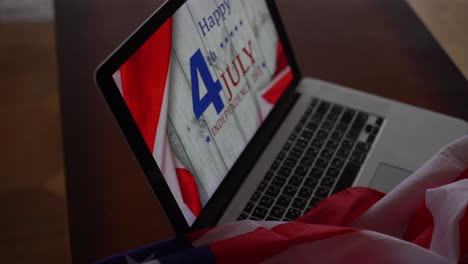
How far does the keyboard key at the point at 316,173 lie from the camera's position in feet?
2.56

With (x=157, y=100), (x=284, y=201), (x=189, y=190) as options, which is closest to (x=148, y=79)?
(x=157, y=100)

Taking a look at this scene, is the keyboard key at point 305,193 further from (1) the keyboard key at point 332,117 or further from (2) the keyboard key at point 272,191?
(1) the keyboard key at point 332,117

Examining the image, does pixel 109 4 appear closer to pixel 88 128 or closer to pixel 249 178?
pixel 88 128

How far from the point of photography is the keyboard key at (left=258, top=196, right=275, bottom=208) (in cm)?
74

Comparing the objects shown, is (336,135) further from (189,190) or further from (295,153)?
(189,190)

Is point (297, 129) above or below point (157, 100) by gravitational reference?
below

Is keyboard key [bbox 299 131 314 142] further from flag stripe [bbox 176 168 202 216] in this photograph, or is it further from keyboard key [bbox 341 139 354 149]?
flag stripe [bbox 176 168 202 216]

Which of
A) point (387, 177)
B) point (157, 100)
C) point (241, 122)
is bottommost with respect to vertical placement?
point (387, 177)

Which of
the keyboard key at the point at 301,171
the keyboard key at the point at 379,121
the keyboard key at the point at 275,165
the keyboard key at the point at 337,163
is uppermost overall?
the keyboard key at the point at 275,165

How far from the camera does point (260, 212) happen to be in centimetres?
73

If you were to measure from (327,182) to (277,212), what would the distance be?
86 millimetres

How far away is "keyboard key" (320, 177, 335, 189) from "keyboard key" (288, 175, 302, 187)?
0.03m

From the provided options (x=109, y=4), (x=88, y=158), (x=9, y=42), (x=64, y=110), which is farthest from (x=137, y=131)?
(x=9, y=42)

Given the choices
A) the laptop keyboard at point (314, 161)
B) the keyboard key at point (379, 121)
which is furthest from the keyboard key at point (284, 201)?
the keyboard key at point (379, 121)
